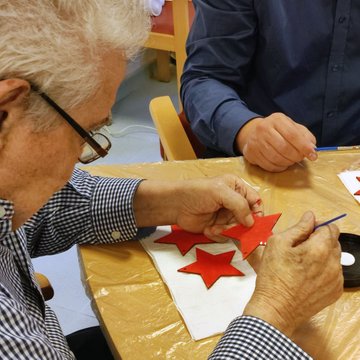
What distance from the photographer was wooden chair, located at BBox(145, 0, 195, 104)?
104 inches

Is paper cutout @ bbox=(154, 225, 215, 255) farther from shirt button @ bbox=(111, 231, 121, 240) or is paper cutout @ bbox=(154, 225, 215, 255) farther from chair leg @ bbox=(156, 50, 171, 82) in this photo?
chair leg @ bbox=(156, 50, 171, 82)

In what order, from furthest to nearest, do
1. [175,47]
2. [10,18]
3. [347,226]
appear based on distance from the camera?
[175,47] < [347,226] < [10,18]

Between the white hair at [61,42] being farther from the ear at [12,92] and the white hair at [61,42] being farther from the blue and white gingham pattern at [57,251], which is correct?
the blue and white gingham pattern at [57,251]

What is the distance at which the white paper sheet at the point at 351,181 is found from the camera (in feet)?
3.71

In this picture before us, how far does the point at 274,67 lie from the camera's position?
1431 mm

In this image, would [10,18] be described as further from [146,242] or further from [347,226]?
[347,226]

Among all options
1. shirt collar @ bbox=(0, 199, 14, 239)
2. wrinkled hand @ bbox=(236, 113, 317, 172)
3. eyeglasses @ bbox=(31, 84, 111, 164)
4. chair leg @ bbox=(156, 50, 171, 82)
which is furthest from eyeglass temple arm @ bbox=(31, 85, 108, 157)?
chair leg @ bbox=(156, 50, 171, 82)

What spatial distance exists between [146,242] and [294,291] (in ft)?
1.13

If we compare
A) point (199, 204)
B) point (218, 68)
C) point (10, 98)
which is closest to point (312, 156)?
point (199, 204)

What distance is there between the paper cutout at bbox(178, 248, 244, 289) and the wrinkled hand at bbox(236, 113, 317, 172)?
30 centimetres

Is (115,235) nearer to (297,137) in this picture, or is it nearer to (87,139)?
(87,139)

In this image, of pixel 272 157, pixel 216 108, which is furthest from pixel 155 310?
pixel 216 108

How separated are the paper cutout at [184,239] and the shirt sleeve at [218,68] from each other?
375 mm

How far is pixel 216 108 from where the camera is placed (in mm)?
1379
